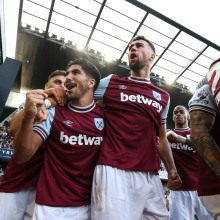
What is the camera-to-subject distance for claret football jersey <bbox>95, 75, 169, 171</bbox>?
56.6 inches

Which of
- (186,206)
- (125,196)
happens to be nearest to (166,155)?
(125,196)

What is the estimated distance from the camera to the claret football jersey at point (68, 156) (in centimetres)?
135

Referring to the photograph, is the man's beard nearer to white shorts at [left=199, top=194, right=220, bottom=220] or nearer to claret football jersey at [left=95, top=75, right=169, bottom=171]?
claret football jersey at [left=95, top=75, right=169, bottom=171]

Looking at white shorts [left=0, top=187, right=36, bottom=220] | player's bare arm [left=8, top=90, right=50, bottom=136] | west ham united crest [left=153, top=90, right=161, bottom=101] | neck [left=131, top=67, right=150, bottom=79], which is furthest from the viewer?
neck [left=131, top=67, right=150, bottom=79]

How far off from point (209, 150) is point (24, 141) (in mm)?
1011

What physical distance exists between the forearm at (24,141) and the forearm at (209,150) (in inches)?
35.7

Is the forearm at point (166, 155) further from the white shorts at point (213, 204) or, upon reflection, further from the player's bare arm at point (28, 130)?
the player's bare arm at point (28, 130)

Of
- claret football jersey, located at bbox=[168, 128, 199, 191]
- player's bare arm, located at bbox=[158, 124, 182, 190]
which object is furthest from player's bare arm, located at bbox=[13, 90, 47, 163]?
claret football jersey, located at bbox=[168, 128, 199, 191]

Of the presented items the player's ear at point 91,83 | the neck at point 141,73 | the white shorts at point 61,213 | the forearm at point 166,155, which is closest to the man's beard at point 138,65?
the neck at point 141,73

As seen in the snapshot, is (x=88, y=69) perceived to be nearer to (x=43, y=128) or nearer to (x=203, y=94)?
(x=43, y=128)

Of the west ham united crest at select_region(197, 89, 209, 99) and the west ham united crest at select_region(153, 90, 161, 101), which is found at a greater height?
the west ham united crest at select_region(153, 90, 161, 101)

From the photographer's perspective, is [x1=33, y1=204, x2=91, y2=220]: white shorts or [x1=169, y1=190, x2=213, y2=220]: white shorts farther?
[x1=169, y1=190, x2=213, y2=220]: white shorts

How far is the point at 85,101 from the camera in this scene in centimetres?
176

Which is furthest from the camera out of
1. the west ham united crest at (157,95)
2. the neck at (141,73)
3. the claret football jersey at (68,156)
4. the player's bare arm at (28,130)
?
the neck at (141,73)
